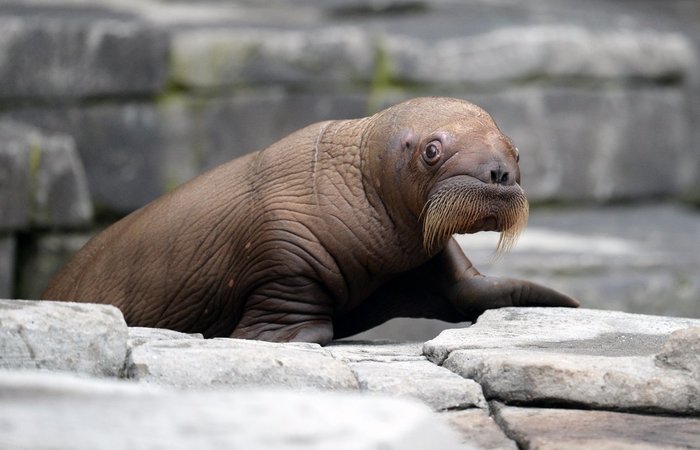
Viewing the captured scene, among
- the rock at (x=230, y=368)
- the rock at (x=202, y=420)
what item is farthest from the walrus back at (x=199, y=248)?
the rock at (x=202, y=420)

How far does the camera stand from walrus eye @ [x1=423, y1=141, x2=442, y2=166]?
5.74 meters

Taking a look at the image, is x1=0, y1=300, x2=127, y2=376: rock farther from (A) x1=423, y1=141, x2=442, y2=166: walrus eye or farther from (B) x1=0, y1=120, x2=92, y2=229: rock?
(B) x1=0, y1=120, x2=92, y2=229: rock

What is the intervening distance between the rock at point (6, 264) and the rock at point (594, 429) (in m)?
6.08

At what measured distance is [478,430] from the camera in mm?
4008

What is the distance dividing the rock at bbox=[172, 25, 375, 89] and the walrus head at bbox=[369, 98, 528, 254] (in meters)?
4.81

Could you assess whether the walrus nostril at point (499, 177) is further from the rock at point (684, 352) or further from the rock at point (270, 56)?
the rock at point (270, 56)

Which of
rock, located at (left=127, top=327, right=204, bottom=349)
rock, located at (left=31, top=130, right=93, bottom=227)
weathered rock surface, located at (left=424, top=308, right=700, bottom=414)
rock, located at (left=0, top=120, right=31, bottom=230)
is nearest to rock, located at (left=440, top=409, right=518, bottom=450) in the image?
weathered rock surface, located at (left=424, top=308, right=700, bottom=414)

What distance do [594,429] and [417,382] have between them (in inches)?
24.7

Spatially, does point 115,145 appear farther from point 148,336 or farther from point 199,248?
point 148,336

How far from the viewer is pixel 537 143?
38.4 ft

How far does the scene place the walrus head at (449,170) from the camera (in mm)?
5621

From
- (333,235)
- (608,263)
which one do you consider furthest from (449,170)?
(608,263)

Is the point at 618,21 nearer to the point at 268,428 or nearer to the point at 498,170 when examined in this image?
the point at 498,170

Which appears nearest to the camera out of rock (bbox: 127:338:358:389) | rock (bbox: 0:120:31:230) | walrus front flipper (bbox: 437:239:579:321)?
rock (bbox: 127:338:358:389)
